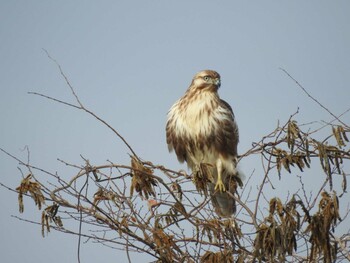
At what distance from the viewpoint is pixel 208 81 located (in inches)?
232

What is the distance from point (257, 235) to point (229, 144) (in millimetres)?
2517

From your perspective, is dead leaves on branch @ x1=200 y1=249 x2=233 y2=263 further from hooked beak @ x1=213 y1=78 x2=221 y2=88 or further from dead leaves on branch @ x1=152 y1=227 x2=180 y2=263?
hooked beak @ x1=213 y1=78 x2=221 y2=88

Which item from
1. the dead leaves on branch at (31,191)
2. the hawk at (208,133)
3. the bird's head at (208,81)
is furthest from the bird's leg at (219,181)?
the dead leaves on branch at (31,191)

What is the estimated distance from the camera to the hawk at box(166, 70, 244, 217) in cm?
563

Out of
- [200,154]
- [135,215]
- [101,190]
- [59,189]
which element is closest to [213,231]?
[135,215]

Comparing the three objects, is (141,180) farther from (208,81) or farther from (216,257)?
(208,81)

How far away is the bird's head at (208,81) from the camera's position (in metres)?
5.87

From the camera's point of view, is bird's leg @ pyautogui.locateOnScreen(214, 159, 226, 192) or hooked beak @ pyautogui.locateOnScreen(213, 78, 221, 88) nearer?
bird's leg @ pyautogui.locateOnScreen(214, 159, 226, 192)

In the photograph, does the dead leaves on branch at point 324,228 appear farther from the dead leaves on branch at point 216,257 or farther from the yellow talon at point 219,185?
the yellow talon at point 219,185

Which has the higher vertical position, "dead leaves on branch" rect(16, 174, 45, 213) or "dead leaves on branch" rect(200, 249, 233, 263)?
"dead leaves on branch" rect(16, 174, 45, 213)

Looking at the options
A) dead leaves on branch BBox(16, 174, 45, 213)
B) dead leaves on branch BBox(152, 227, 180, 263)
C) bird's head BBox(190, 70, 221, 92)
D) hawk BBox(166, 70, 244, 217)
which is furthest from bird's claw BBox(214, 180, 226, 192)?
dead leaves on branch BBox(16, 174, 45, 213)

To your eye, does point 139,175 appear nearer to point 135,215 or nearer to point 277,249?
point 135,215

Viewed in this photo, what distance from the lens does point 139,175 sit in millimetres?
3842

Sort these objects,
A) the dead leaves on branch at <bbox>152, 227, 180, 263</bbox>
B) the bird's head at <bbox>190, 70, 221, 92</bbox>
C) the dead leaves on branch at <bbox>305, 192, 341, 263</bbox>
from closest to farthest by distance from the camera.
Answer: the dead leaves on branch at <bbox>305, 192, 341, 263</bbox>, the dead leaves on branch at <bbox>152, 227, 180, 263</bbox>, the bird's head at <bbox>190, 70, 221, 92</bbox>
